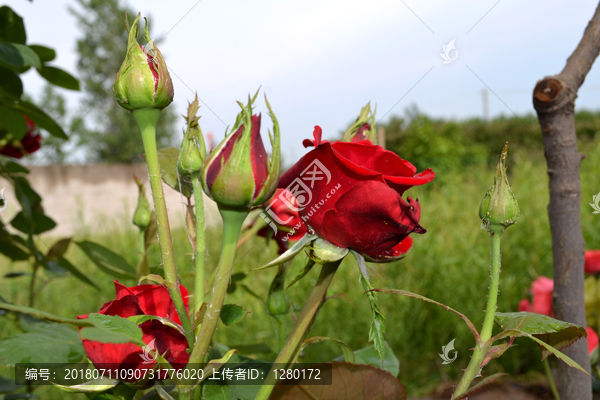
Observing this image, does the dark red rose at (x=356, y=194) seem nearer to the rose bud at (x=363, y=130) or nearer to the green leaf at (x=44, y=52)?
the rose bud at (x=363, y=130)

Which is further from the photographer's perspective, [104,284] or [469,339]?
[104,284]

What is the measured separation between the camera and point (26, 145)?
1.04 meters

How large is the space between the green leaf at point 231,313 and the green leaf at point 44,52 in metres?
0.55

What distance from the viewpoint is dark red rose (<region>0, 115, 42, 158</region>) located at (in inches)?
37.9

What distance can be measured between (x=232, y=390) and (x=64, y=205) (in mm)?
7544

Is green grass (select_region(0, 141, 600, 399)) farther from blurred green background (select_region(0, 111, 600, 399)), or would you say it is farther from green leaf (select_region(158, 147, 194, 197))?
green leaf (select_region(158, 147, 194, 197))

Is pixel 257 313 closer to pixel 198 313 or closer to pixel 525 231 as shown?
pixel 525 231

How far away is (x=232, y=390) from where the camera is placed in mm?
256

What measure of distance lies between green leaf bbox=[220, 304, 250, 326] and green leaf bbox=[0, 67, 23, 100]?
0.47 meters

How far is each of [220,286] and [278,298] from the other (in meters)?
0.13

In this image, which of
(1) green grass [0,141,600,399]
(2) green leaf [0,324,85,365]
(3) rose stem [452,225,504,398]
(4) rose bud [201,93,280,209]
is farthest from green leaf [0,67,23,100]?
(1) green grass [0,141,600,399]

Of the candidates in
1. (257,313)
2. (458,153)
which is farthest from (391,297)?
(458,153)

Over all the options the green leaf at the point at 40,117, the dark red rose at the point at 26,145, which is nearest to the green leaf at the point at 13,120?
the green leaf at the point at 40,117

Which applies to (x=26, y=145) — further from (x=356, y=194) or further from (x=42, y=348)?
(x=356, y=194)
